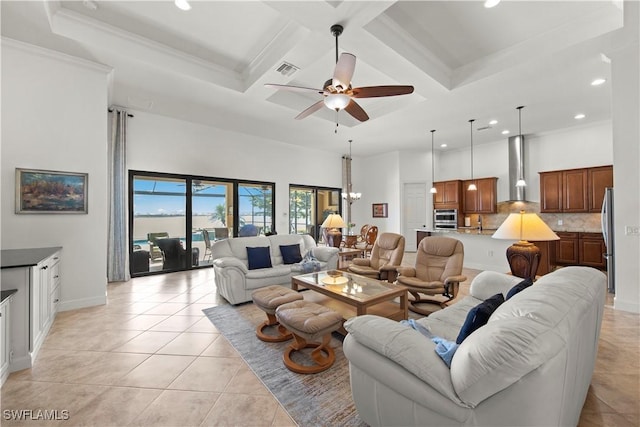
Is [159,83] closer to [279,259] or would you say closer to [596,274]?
[279,259]

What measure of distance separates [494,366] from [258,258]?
360cm

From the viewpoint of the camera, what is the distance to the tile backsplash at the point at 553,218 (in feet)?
19.8

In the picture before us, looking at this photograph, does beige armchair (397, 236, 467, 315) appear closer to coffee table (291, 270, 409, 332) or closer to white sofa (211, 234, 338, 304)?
coffee table (291, 270, 409, 332)

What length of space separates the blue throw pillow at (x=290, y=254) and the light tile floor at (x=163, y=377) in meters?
1.66

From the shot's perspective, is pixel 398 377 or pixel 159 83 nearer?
pixel 398 377

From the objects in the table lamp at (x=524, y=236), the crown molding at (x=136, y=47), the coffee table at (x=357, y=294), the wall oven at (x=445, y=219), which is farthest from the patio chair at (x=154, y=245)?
the wall oven at (x=445, y=219)

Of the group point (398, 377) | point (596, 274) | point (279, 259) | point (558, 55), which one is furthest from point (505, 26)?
point (279, 259)

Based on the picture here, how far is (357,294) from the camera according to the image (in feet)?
9.16

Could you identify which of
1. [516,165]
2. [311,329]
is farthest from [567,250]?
[311,329]

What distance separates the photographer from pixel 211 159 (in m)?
6.06

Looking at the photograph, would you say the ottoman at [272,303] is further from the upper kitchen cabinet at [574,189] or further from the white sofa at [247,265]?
the upper kitchen cabinet at [574,189]

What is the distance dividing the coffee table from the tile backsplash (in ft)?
19.8

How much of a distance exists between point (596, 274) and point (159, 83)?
17.9 ft

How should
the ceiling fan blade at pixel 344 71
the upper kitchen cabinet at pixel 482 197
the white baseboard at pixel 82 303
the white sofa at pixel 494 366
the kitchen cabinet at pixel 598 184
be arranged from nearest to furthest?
the white sofa at pixel 494 366, the ceiling fan blade at pixel 344 71, the white baseboard at pixel 82 303, the kitchen cabinet at pixel 598 184, the upper kitchen cabinet at pixel 482 197
